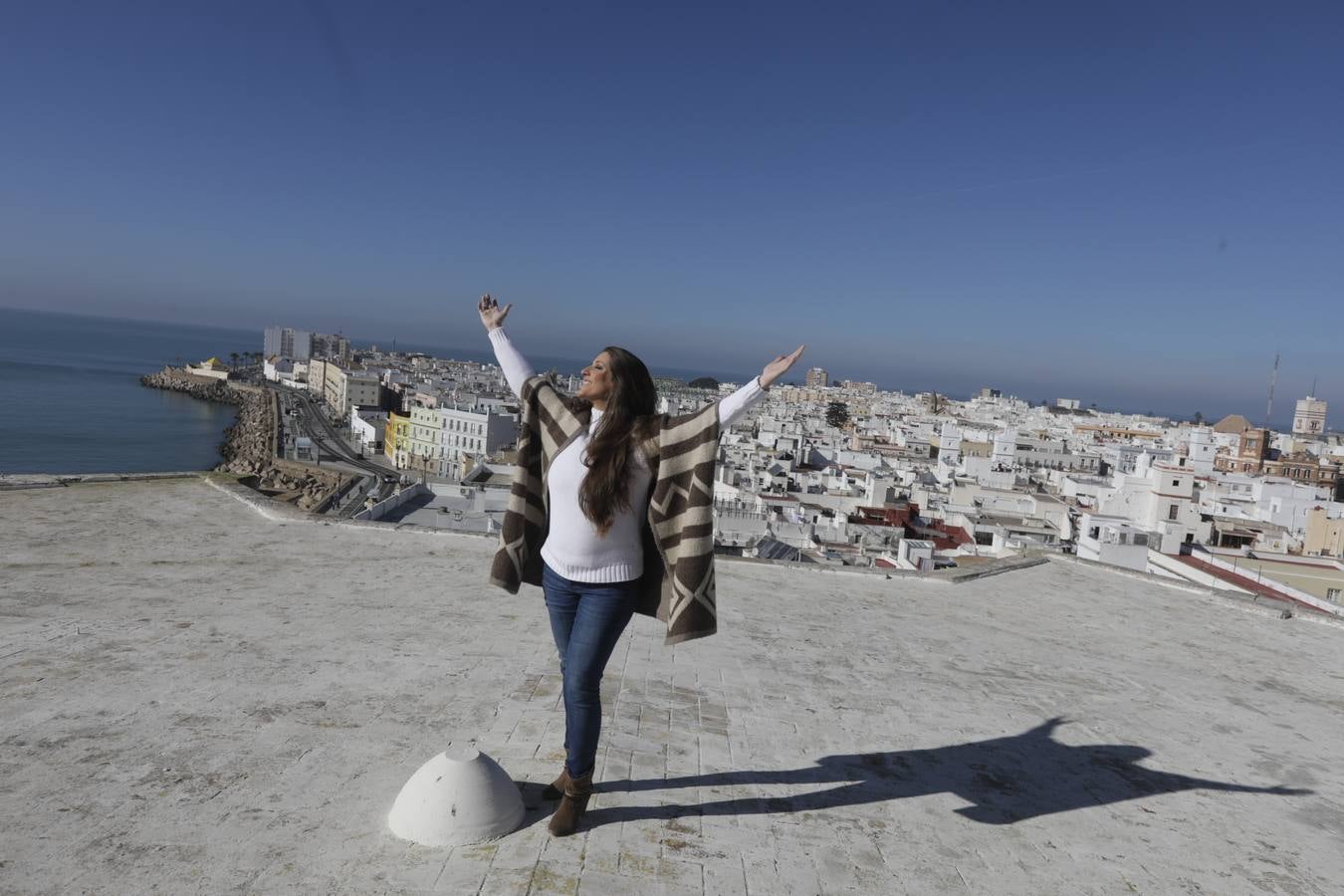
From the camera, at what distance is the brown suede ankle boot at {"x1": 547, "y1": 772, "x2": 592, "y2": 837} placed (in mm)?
2367

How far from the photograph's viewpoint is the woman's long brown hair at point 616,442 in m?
2.23

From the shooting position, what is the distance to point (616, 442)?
2.25 metres

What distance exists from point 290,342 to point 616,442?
146380mm

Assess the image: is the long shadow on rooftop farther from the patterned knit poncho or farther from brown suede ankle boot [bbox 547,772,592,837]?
the patterned knit poncho

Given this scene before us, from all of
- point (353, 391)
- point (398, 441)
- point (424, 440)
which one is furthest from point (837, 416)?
point (424, 440)

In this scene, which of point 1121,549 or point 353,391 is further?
point 353,391

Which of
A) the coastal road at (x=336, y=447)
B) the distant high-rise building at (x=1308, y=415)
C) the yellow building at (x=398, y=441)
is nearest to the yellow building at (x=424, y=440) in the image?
the yellow building at (x=398, y=441)

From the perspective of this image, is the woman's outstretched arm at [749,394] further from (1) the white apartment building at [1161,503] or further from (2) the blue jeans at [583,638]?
(1) the white apartment building at [1161,503]

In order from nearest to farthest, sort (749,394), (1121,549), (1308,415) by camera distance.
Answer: (749,394), (1121,549), (1308,415)

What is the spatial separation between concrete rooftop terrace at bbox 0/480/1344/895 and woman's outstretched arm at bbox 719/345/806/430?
1240mm

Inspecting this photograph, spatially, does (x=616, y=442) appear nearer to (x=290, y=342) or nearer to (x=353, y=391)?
(x=353, y=391)

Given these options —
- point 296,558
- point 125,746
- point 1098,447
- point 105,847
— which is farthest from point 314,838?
point 1098,447

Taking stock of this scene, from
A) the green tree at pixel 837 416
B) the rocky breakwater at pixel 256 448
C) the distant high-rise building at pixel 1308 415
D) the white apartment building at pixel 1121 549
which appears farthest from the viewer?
the distant high-rise building at pixel 1308 415

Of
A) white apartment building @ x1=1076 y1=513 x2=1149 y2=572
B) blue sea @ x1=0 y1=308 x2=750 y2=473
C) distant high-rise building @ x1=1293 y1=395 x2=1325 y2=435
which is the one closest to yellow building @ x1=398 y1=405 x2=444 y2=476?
blue sea @ x1=0 y1=308 x2=750 y2=473
